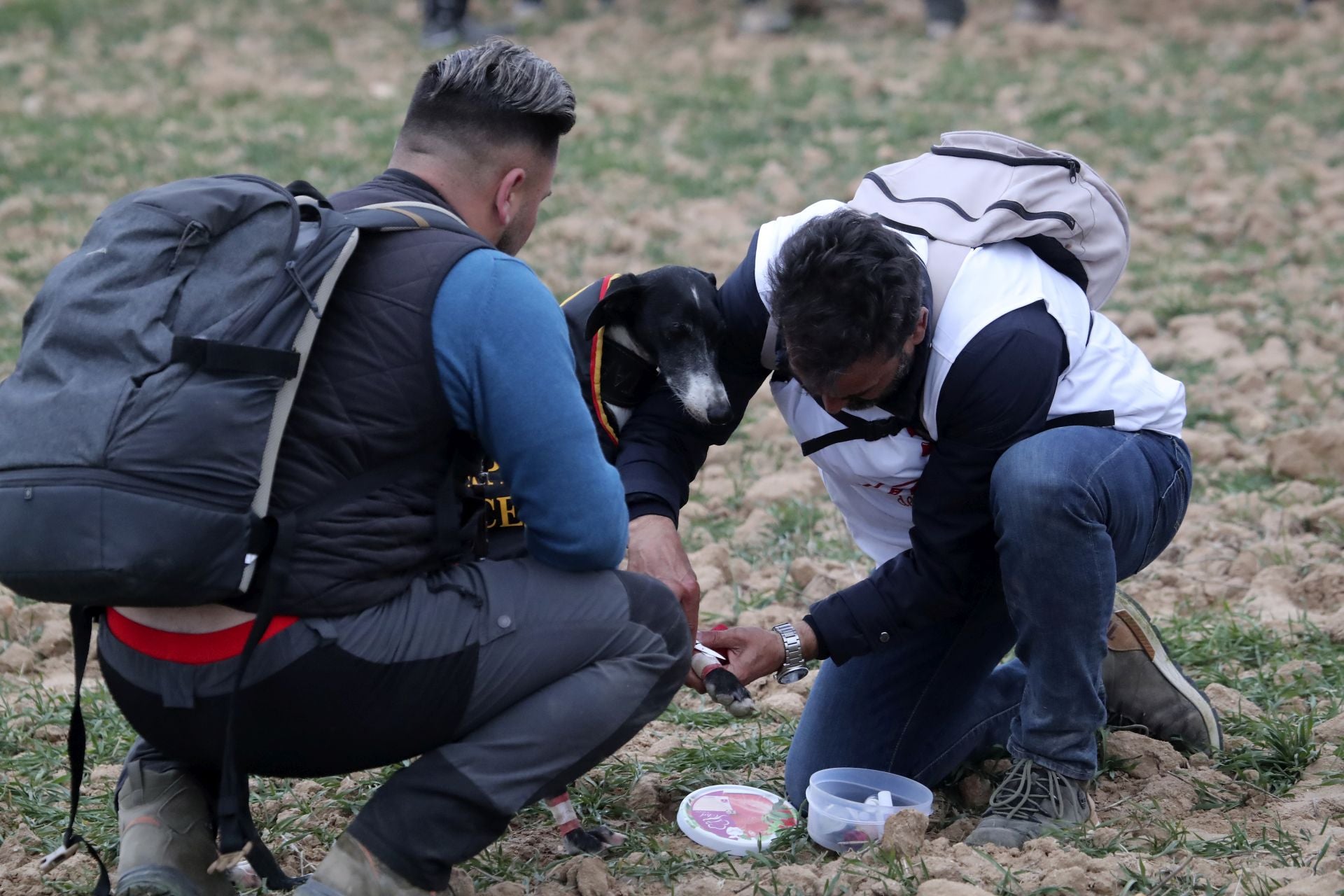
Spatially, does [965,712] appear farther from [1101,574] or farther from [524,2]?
[524,2]

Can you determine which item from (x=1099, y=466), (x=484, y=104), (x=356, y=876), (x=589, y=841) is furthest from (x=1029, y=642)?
(x=484, y=104)

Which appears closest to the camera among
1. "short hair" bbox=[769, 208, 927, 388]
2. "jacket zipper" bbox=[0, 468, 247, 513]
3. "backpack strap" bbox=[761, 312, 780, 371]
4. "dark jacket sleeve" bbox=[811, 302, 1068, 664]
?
"jacket zipper" bbox=[0, 468, 247, 513]

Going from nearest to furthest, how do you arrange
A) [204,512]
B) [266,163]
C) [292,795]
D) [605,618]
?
1. [204,512]
2. [605,618]
3. [292,795]
4. [266,163]

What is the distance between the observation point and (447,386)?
2.49m

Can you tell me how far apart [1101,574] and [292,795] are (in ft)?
5.80

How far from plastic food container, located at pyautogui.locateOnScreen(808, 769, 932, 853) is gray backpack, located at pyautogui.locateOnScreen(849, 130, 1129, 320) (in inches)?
38.6

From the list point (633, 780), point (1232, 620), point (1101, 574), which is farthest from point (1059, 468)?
point (1232, 620)

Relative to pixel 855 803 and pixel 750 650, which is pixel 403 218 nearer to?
pixel 750 650

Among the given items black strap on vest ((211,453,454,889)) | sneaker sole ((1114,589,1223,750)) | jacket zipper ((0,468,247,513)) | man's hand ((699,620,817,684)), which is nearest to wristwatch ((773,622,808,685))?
man's hand ((699,620,817,684))

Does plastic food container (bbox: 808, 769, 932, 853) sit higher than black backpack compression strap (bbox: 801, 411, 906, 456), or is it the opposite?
black backpack compression strap (bbox: 801, 411, 906, 456)

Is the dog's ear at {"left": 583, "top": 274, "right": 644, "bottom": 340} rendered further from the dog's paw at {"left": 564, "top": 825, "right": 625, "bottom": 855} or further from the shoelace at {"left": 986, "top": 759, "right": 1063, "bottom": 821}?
the shoelace at {"left": 986, "top": 759, "right": 1063, "bottom": 821}

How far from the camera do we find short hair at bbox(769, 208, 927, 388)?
9.02ft

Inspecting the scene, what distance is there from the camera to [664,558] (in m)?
3.14

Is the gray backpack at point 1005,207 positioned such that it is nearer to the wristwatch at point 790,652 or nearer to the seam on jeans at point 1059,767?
the wristwatch at point 790,652
